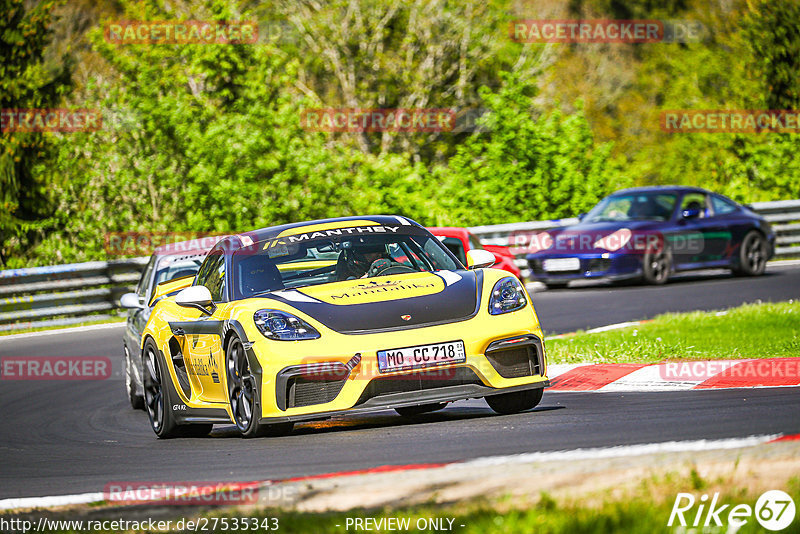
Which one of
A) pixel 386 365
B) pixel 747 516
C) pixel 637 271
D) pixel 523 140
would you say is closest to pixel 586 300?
pixel 637 271

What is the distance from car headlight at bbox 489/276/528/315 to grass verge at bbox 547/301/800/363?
2.79 metres

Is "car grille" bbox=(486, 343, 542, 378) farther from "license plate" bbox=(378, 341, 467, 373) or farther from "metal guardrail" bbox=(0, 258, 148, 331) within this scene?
"metal guardrail" bbox=(0, 258, 148, 331)

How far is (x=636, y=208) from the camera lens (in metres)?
20.1

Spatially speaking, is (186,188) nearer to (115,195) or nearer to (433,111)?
(115,195)

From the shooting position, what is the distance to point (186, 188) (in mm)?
25453

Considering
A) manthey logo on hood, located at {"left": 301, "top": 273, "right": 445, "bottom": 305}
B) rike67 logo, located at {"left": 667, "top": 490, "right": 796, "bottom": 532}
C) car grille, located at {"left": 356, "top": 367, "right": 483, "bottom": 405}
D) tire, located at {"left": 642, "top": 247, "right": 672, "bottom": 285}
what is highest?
manthey logo on hood, located at {"left": 301, "top": 273, "right": 445, "bottom": 305}

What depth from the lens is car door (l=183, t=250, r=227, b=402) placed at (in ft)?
27.4

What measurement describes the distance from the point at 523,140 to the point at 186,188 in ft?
22.3

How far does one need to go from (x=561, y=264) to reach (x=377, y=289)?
11.7m

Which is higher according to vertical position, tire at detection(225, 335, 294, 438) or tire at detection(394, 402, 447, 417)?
tire at detection(225, 335, 294, 438)
